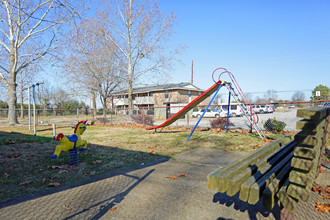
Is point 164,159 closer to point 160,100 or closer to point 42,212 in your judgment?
point 42,212

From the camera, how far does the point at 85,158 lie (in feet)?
18.4

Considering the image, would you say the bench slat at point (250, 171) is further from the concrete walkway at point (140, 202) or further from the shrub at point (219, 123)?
the shrub at point (219, 123)

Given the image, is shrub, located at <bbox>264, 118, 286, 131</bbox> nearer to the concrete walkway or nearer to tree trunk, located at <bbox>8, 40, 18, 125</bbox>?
the concrete walkway

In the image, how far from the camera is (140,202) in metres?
2.99

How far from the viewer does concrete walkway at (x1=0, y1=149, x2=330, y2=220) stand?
2.62m

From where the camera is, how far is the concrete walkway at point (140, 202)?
8.59ft

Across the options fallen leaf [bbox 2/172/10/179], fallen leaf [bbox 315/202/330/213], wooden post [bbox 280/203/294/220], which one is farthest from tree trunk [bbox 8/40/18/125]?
fallen leaf [bbox 315/202/330/213]

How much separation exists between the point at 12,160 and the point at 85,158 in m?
1.81

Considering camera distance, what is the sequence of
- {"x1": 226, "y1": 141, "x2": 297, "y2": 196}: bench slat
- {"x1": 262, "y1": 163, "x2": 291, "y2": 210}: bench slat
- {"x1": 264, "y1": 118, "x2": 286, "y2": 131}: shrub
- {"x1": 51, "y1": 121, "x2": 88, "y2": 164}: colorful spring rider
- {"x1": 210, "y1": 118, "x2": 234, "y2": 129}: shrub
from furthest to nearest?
{"x1": 210, "y1": 118, "x2": 234, "y2": 129}: shrub → {"x1": 264, "y1": 118, "x2": 286, "y2": 131}: shrub → {"x1": 51, "y1": 121, "x2": 88, "y2": 164}: colorful spring rider → {"x1": 226, "y1": 141, "x2": 297, "y2": 196}: bench slat → {"x1": 262, "y1": 163, "x2": 291, "y2": 210}: bench slat

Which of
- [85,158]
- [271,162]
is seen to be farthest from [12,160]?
[271,162]

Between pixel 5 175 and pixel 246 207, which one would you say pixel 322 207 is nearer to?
pixel 246 207

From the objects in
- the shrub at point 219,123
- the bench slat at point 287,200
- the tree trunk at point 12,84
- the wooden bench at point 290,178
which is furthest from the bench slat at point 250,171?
the tree trunk at point 12,84

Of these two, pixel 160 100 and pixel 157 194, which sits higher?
pixel 160 100

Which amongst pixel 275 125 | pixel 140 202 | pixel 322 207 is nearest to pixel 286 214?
pixel 322 207
